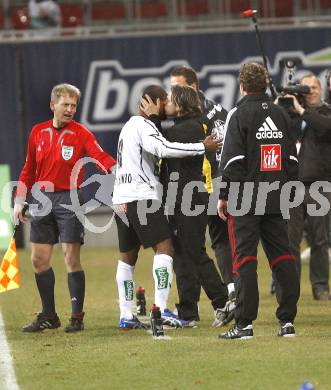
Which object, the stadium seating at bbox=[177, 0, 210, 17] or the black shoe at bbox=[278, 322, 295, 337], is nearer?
the black shoe at bbox=[278, 322, 295, 337]

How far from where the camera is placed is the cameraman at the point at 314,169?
10.9 meters

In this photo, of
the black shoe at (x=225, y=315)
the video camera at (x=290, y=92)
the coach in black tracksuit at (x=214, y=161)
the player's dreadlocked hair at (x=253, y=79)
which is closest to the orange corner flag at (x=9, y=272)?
the coach in black tracksuit at (x=214, y=161)

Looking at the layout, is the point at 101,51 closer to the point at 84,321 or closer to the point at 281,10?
the point at 281,10

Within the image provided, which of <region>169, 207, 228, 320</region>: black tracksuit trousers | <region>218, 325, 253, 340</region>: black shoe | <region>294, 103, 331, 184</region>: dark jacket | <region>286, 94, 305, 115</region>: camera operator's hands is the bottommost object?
<region>218, 325, 253, 340</region>: black shoe

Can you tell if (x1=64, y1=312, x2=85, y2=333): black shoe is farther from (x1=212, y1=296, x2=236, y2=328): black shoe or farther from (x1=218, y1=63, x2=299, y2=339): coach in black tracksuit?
(x1=218, y1=63, x2=299, y2=339): coach in black tracksuit

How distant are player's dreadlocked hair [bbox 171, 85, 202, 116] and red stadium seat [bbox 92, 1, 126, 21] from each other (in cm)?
1107

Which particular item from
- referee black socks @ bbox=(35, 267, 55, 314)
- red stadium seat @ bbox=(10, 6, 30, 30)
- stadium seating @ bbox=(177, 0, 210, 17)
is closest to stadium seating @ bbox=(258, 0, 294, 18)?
stadium seating @ bbox=(177, 0, 210, 17)

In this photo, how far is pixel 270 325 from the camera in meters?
9.42

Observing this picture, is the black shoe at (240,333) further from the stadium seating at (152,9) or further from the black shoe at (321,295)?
the stadium seating at (152,9)

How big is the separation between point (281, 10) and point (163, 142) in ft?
38.1

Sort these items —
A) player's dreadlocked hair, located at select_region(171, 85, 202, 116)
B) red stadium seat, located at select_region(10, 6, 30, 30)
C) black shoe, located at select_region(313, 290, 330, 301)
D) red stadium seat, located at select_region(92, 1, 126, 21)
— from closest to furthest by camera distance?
1. player's dreadlocked hair, located at select_region(171, 85, 202, 116)
2. black shoe, located at select_region(313, 290, 330, 301)
3. red stadium seat, located at select_region(10, 6, 30, 30)
4. red stadium seat, located at select_region(92, 1, 126, 21)

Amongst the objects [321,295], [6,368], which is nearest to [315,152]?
[321,295]

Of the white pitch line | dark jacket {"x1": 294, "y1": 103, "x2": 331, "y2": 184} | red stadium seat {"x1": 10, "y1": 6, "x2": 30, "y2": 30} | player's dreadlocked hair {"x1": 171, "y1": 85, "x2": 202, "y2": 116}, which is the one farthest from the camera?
red stadium seat {"x1": 10, "y1": 6, "x2": 30, "y2": 30}

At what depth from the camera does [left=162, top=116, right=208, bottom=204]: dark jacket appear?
906 centimetres
